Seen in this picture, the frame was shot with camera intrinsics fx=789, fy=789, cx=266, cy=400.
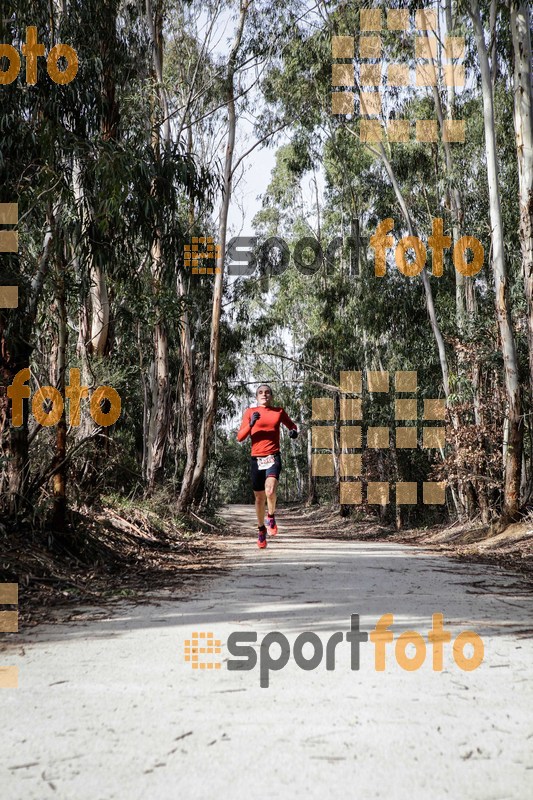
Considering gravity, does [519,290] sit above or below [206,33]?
below

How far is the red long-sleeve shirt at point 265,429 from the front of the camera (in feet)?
27.3

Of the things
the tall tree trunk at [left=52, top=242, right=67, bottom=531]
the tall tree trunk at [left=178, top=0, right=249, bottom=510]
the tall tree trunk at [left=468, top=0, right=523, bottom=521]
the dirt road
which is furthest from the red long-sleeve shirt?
the tall tree trunk at [left=178, top=0, right=249, bottom=510]

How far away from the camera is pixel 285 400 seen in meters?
32.8

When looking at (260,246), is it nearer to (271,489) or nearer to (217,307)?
(217,307)

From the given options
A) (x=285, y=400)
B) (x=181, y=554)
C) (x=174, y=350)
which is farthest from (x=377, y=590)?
(x=285, y=400)

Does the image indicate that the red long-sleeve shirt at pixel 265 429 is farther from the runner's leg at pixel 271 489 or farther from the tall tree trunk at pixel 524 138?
the tall tree trunk at pixel 524 138

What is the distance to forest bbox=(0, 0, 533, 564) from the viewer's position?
22.3 ft

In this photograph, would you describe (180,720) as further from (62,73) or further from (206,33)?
(206,33)

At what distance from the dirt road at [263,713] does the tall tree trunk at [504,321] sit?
5857 millimetres

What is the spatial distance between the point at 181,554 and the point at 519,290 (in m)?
7.58

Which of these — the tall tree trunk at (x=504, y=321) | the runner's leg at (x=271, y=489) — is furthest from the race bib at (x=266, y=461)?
the tall tree trunk at (x=504, y=321)

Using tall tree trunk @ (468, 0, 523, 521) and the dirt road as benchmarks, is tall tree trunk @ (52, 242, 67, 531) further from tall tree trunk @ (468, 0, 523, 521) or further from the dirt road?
tall tree trunk @ (468, 0, 523, 521)

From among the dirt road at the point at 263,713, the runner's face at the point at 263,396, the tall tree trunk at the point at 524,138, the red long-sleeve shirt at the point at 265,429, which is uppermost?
the tall tree trunk at the point at 524,138

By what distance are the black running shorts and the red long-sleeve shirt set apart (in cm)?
11
